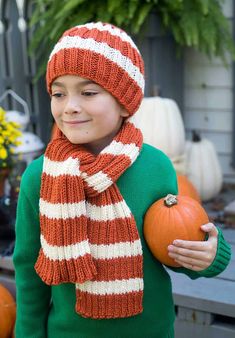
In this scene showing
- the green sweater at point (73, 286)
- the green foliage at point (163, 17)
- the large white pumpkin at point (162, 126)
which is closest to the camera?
the green sweater at point (73, 286)

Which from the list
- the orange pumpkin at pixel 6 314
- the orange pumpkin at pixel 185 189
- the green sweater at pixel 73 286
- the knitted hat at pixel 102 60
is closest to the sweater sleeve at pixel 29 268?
the green sweater at pixel 73 286

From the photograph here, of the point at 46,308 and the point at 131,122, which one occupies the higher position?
the point at 131,122

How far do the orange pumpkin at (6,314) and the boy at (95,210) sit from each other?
1.19 m

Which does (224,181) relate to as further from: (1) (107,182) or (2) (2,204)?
(1) (107,182)

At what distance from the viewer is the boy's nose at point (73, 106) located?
1.29 metres

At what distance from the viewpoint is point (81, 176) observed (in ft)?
4.27

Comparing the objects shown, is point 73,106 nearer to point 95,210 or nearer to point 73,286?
point 95,210

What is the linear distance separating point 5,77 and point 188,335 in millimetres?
2739

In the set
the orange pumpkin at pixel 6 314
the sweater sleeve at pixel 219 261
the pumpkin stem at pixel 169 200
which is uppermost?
the pumpkin stem at pixel 169 200

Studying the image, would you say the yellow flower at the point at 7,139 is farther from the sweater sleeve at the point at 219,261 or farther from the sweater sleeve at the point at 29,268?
the sweater sleeve at the point at 219,261

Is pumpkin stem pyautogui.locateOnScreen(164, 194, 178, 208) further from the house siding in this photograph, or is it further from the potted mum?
the house siding

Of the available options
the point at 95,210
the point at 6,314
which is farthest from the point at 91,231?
the point at 6,314

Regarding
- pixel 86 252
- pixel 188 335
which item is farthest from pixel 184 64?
pixel 86 252

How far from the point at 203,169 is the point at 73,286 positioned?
2.37 metres
